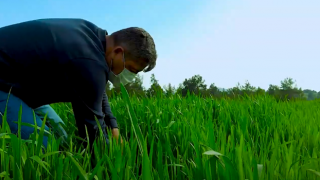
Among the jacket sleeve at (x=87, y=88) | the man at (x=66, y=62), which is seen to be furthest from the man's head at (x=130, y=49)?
the jacket sleeve at (x=87, y=88)

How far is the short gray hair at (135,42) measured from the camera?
1.85 meters

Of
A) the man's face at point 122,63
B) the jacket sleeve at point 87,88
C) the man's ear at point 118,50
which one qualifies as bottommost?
the jacket sleeve at point 87,88

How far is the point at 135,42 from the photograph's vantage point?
1.85 meters

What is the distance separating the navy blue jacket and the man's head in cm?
7

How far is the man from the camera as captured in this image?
5.65 feet

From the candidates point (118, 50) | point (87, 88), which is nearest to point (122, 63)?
point (118, 50)

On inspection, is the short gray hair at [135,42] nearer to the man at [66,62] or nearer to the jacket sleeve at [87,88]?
the man at [66,62]

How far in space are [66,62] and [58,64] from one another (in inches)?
2.6

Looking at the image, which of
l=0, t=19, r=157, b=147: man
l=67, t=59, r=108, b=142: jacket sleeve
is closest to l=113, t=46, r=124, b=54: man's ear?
l=0, t=19, r=157, b=147: man

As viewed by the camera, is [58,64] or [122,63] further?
[122,63]

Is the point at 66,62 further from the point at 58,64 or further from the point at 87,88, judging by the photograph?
the point at 87,88

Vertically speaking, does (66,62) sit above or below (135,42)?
below

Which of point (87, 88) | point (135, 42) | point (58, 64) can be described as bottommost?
point (87, 88)

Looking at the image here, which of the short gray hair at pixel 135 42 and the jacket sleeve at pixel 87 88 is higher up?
the short gray hair at pixel 135 42
